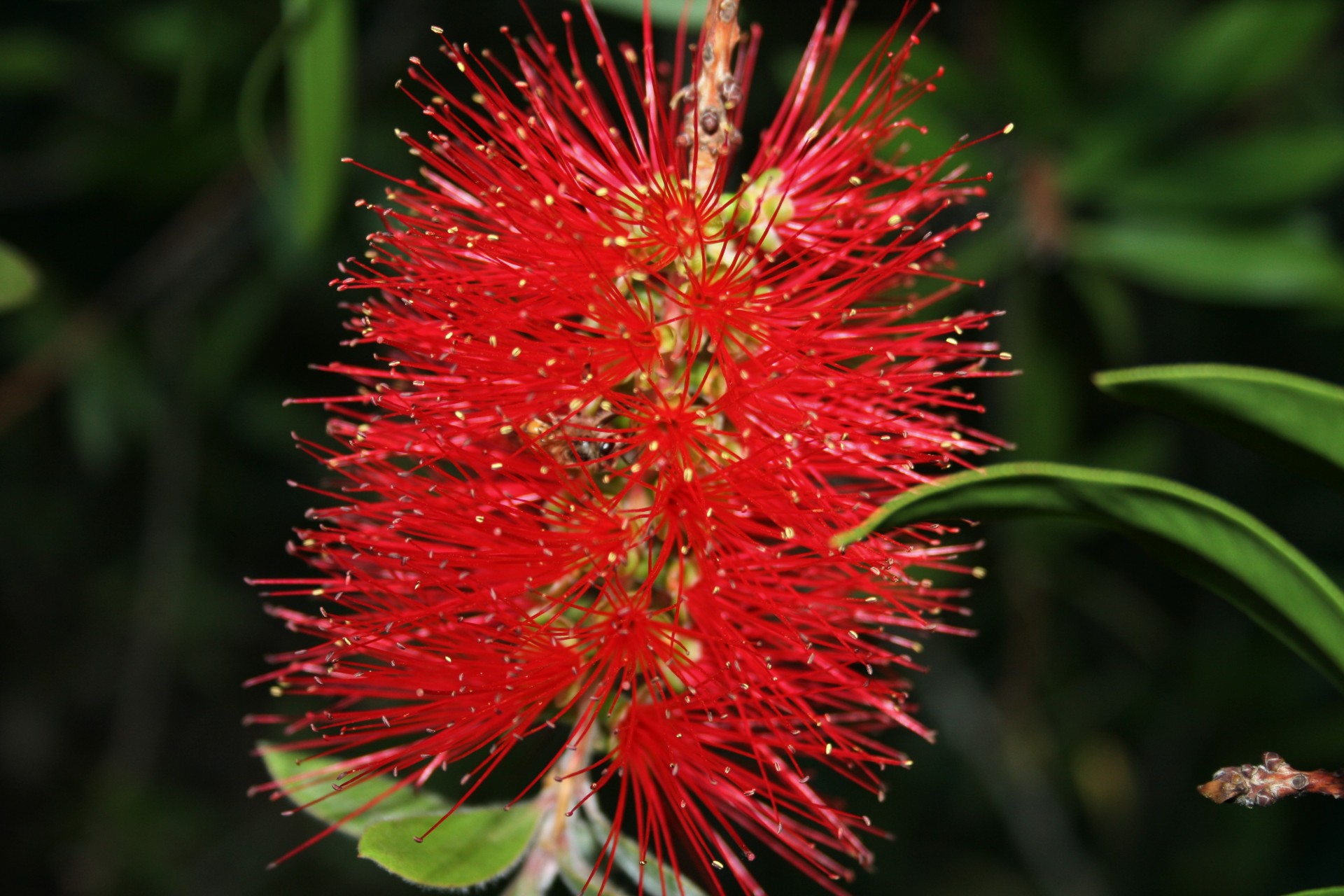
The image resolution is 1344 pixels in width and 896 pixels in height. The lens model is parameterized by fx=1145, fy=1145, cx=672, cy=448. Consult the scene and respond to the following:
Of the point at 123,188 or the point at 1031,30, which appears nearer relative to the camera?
the point at 1031,30

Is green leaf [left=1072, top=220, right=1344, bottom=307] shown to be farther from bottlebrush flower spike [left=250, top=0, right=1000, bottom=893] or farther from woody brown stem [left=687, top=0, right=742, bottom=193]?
woody brown stem [left=687, top=0, right=742, bottom=193]

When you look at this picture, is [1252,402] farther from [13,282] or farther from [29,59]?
[29,59]

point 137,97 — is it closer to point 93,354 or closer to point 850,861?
point 93,354

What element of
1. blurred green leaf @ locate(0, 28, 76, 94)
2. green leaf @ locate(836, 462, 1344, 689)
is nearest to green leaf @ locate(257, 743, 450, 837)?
green leaf @ locate(836, 462, 1344, 689)

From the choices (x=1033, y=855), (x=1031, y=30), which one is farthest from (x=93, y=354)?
(x=1033, y=855)

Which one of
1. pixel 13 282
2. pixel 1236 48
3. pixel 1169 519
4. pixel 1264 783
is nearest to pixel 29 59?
pixel 13 282

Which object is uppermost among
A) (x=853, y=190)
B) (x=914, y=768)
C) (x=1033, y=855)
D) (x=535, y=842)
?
(x=853, y=190)

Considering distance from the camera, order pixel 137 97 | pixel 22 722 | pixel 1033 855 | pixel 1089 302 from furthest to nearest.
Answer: pixel 22 722 < pixel 137 97 < pixel 1033 855 < pixel 1089 302

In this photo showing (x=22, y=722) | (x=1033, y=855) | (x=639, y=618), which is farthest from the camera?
(x=22, y=722)
